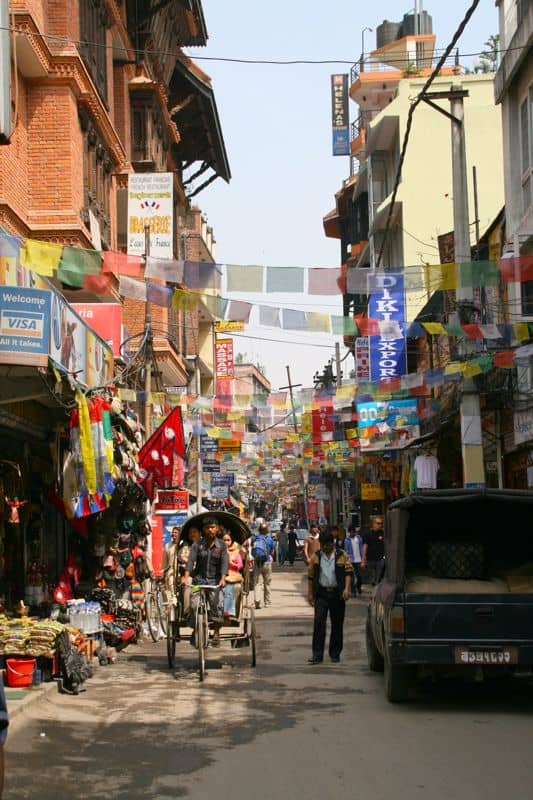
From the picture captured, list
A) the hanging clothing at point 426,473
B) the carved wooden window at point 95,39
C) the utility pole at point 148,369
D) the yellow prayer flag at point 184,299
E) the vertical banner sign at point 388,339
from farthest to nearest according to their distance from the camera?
the vertical banner sign at point 388,339 → the hanging clothing at point 426,473 → the carved wooden window at point 95,39 → the utility pole at point 148,369 → the yellow prayer flag at point 184,299

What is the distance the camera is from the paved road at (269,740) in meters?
8.05

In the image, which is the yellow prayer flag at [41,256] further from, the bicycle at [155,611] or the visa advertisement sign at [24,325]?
the bicycle at [155,611]

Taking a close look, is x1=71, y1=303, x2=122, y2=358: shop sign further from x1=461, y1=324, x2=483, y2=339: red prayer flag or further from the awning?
the awning

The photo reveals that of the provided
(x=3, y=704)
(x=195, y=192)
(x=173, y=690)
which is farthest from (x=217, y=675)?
(x=195, y=192)

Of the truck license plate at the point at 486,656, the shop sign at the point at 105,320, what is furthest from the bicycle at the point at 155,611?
the truck license plate at the point at 486,656

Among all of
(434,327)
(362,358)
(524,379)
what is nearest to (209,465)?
(362,358)

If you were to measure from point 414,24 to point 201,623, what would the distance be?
55348 mm

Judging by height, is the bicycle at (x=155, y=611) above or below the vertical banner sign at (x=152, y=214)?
below

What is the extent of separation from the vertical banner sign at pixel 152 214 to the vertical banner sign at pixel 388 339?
17.3ft

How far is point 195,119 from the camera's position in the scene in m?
46.4

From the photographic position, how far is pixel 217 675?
15.0 meters

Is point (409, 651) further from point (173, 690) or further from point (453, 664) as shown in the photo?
point (173, 690)

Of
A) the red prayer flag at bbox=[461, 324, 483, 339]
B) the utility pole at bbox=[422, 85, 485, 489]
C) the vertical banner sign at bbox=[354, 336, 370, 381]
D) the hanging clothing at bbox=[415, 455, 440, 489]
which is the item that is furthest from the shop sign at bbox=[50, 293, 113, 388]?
the vertical banner sign at bbox=[354, 336, 370, 381]

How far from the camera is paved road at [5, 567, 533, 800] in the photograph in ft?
26.4
